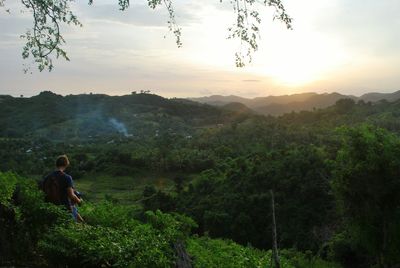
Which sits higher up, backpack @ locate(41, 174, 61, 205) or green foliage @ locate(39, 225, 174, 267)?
backpack @ locate(41, 174, 61, 205)

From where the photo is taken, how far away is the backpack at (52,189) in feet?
24.1

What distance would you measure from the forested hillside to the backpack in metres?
0.22

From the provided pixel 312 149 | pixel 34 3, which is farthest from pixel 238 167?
pixel 34 3

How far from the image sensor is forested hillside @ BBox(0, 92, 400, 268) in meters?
6.61

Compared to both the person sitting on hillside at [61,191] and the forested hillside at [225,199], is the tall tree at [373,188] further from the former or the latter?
the person sitting on hillside at [61,191]

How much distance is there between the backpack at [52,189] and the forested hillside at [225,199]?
0.73 feet

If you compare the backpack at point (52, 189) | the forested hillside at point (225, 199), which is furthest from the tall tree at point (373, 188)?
the backpack at point (52, 189)

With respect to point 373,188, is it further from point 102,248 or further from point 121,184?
point 121,184

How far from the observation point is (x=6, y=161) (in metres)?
95.9

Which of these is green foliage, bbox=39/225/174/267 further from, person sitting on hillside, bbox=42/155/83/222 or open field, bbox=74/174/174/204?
open field, bbox=74/174/174/204

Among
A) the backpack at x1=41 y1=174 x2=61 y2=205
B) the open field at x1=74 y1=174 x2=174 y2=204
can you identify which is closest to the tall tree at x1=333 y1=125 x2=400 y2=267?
the backpack at x1=41 y1=174 x2=61 y2=205

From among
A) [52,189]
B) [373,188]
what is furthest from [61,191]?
[373,188]

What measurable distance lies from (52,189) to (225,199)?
4395 cm

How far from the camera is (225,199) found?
5059 cm
